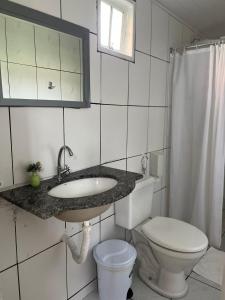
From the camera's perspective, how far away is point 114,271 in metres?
1.46

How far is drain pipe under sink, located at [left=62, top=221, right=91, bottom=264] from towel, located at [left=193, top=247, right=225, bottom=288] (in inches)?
45.0

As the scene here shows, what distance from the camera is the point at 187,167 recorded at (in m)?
2.31

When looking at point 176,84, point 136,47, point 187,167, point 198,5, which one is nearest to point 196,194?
point 187,167

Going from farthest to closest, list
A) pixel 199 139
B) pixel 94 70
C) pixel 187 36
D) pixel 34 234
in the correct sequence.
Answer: pixel 187 36 → pixel 199 139 → pixel 94 70 → pixel 34 234

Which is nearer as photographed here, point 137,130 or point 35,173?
point 35,173

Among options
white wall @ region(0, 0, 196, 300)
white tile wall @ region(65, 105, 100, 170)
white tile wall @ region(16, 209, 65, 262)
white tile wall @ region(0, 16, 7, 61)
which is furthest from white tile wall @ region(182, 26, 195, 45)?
white tile wall @ region(16, 209, 65, 262)

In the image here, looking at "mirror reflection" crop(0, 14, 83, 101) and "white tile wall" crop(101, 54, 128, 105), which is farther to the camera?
"white tile wall" crop(101, 54, 128, 105)

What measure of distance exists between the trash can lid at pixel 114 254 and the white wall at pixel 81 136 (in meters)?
0.07

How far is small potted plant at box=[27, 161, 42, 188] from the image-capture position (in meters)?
1.15

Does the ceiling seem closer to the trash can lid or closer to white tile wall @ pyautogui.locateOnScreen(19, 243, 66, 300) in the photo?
the trash can lid

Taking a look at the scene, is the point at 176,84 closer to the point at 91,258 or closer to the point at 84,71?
the point at 84,71

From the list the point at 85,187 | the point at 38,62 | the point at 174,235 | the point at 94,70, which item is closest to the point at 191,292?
the point at 174,235

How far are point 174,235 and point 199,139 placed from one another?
997mm

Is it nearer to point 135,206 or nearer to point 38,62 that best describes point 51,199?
A: point 38,62
